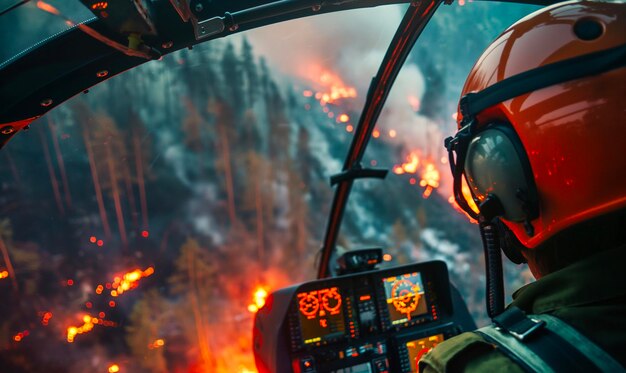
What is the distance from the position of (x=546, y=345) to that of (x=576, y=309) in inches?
3.4

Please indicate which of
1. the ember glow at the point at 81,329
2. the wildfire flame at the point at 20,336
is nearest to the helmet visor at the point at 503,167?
the wildfire flame at the point at 20,336

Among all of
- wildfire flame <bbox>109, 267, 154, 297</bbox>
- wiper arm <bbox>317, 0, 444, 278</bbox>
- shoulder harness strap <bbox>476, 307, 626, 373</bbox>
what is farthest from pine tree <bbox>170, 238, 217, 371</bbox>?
shoulder harness strap <bbox>476, 307, 626, 373</bbox>

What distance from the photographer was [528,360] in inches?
23.4

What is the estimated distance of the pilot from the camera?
61 cm

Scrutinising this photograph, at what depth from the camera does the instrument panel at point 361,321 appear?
2.17m

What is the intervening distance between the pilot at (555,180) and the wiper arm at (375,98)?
3.64 feet

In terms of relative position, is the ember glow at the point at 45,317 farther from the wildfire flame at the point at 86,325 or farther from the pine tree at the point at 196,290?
the pine tree at the point at 196,290

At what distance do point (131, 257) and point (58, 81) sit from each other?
646cm

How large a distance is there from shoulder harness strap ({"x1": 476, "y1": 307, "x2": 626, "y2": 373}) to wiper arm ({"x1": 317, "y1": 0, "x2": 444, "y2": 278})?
1.56 m

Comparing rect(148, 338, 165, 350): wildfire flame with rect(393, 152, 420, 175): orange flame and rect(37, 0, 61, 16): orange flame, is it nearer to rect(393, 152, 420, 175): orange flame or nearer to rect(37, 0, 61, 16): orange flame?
rect(393, 152, 420, 175): orange flame

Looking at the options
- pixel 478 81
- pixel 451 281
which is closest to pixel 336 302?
pixel 451 281

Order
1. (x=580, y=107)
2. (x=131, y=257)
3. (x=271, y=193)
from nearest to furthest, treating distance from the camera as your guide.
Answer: (x=580, y=107) → (x=131, y=257) → (x=271, y=193)

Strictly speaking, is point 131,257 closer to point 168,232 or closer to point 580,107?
point 168,232

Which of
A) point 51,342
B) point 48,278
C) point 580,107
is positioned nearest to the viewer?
point 580,107
